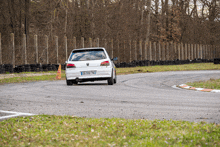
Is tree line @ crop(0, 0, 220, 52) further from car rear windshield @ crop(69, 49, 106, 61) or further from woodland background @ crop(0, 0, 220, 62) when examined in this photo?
car rear windshield @ crop(69, 49, 106, 61)

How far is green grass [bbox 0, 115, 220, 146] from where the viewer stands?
206 inches

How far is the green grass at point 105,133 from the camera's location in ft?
17.2

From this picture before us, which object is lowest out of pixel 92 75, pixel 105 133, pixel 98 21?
pixel 105 133

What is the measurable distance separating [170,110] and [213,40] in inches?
2600

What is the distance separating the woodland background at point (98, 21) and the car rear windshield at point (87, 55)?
9.09m

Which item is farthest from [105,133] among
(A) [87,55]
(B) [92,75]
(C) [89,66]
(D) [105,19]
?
(D) [105,19]

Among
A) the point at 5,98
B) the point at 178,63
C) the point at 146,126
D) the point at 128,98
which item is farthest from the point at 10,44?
the point at 178,63

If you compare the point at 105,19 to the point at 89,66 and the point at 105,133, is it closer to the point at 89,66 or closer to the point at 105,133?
the point at 89,66

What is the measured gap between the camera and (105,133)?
5.85 metres

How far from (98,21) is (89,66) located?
2681 cm

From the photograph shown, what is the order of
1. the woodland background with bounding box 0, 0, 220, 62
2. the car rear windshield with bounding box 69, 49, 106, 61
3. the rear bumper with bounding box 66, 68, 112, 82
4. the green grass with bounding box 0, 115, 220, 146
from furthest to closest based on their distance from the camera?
the woodland background with bounding box 0, 0, 220, 62
the car rear windshield with bounding box 69, 49, 106, 61
the rear bumper with bounding box 66, 68, 112, 82
the green grass with bounding box 0, 115, 220, 146

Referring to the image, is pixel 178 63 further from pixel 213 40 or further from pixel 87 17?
pixel 213 40

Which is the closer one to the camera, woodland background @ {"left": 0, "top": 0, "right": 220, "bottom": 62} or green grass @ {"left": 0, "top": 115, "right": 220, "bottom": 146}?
green grass @ {"left": 0, "top": 115, "right": 220, "bottom": 146}

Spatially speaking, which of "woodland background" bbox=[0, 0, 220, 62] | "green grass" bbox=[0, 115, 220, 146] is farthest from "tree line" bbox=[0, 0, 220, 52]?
"green grass" bbox=[0, 115, 220, 146]
